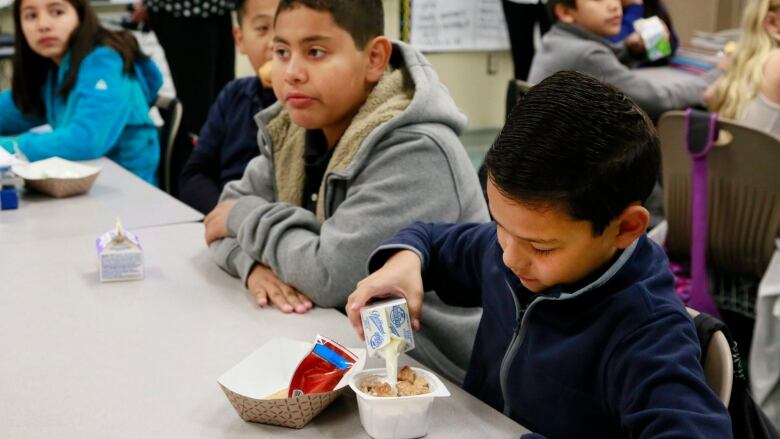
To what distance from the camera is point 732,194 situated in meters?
2.23

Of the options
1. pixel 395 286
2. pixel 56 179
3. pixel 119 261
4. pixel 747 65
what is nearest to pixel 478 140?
pixel 747 65

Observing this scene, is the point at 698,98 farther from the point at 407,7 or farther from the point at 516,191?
the point at 407,7

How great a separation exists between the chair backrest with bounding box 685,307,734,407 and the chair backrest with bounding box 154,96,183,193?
6.84 feet

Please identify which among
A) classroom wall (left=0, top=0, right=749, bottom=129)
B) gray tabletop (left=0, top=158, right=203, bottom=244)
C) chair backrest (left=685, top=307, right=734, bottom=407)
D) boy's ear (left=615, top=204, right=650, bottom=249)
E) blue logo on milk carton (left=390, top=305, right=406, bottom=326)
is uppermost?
boy's ear (left=615, top=204, right=650, bottom=249)

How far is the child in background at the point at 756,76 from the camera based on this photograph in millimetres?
2623

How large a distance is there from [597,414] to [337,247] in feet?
1.89

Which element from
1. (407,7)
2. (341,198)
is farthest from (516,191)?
(407,7)

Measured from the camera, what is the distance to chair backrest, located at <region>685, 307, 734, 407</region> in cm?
107

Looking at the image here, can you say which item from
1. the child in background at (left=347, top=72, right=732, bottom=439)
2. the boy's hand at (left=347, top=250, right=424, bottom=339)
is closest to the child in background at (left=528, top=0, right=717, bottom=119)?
the boy's hand at (left=347, top=250, right=424, bottom=339)

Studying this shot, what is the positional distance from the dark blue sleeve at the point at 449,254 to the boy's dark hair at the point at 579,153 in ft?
1.09

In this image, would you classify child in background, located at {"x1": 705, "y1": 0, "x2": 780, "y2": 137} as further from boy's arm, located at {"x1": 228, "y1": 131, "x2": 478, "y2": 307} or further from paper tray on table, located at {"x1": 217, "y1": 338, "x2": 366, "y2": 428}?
paper tray on table, located at {"x1": 217, "y1": 338, "x2": 366, "y2": 428}

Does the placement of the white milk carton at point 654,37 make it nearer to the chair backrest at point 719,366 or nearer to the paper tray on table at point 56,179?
the paper tray on table at point 56,179

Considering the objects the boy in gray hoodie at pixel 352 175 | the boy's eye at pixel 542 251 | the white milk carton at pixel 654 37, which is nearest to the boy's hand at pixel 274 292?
the boy in gray hoodie at pixel 352 175

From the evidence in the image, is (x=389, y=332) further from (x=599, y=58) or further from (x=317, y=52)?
(x=599, y=58)
